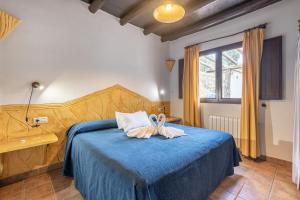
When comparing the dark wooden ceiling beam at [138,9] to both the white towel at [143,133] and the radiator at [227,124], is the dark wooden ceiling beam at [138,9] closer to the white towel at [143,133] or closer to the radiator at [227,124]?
the white towel at [143,133]

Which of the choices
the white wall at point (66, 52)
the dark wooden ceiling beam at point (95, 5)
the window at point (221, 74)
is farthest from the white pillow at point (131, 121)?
the dark wooden ceiling beam at point (95, 5)

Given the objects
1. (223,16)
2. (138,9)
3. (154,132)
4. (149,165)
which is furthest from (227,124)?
(138,9)

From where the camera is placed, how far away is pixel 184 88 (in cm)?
373

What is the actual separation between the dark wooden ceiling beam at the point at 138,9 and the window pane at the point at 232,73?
173 centimetres

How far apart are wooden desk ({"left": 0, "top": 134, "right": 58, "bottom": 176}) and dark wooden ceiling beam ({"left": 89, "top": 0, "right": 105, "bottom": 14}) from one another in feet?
7.16

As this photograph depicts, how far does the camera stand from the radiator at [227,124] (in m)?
2.92

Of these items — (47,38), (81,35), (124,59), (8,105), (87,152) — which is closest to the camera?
(87,152)

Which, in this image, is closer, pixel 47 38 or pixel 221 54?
pixel 47 38

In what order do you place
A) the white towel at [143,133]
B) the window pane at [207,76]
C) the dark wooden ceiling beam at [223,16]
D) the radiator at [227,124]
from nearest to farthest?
the white towel at [143,133] → the dark wooden ceiling beam at [223,16] → the radiator at [227,124] → the window pane at [207,76]

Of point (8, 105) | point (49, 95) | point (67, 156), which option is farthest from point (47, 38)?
point (67, 156)

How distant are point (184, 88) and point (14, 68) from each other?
3.15 metres

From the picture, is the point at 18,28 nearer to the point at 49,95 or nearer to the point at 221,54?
the point at 49,95

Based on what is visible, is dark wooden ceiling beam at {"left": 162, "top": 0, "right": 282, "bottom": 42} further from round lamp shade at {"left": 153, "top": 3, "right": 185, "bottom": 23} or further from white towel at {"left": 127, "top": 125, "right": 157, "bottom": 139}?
white towel at {"left": 127, "top": 125, "right": 157, "bottom": 139}

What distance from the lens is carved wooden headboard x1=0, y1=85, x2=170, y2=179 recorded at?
6.81ft
